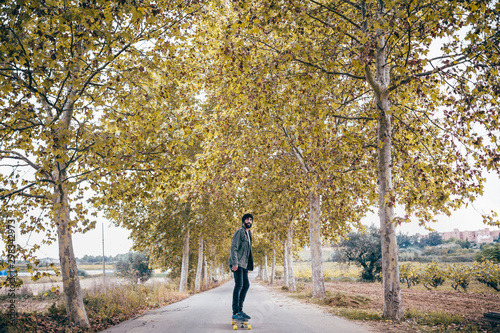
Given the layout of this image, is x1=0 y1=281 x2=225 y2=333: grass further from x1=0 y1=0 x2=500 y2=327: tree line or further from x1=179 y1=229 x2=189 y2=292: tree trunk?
x1=179 y1=229 x2=189 y2=292: tree trunk

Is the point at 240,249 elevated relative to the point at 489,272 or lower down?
elevated

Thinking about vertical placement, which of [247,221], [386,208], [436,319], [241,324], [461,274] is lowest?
[461,274]

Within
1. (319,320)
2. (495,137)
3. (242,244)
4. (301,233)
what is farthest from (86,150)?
(301,233)

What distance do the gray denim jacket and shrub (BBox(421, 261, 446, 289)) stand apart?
62.7 feet

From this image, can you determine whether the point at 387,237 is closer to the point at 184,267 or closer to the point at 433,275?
the point at 184,267

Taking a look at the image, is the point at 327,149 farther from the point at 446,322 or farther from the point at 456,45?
the point at 446,322

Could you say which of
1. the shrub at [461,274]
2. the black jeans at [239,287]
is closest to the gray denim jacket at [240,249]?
the black jeans at [239,287]

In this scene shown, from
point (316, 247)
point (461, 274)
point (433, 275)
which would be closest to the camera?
point (316, 247)

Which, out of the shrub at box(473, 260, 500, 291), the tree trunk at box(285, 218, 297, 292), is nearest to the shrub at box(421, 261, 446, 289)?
the shrub at box(473, 260, 500, 291)

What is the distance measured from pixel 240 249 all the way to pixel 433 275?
19.8 m

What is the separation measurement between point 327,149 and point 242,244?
13.7 ft

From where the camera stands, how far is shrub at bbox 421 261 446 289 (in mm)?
21109

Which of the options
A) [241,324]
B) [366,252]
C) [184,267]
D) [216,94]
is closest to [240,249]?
[241,324]

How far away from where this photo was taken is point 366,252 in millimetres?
36156
